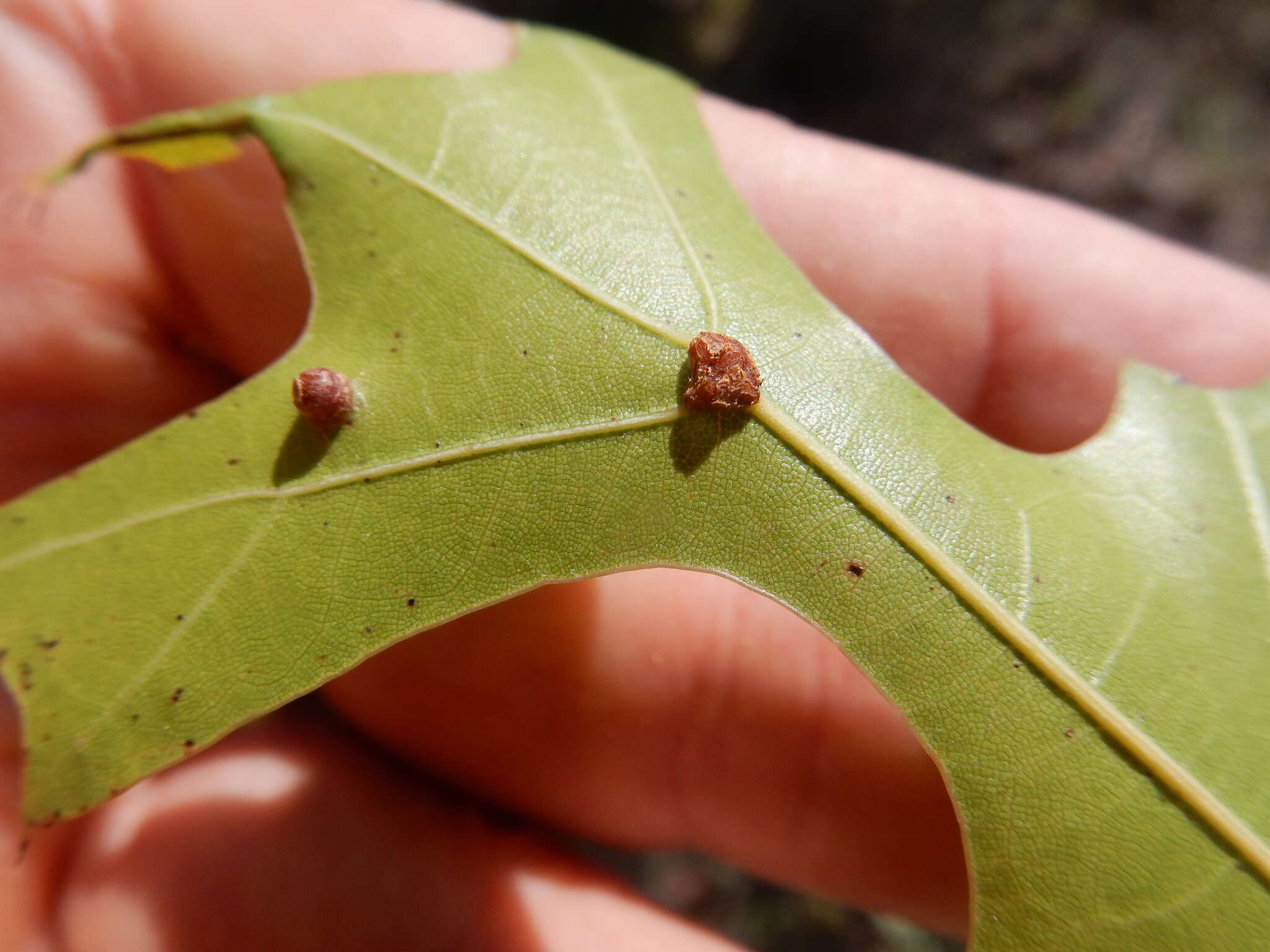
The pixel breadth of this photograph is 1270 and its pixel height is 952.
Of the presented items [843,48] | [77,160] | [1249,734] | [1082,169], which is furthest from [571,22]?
[1249,734]

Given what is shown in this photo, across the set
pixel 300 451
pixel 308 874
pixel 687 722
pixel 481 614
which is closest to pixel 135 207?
pixel 300 451

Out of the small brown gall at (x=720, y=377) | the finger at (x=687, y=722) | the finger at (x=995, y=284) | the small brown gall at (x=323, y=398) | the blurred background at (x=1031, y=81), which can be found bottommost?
the finger at (x=687, y=722)

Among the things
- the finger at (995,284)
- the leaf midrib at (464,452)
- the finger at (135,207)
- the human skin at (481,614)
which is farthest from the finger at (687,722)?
the finger at (135,207)

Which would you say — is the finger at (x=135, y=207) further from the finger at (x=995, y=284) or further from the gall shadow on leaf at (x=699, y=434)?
the gall shadow on leaf at (x=699, y=434)

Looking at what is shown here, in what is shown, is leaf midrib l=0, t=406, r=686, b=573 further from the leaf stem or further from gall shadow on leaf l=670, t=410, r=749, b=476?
the leaf stem

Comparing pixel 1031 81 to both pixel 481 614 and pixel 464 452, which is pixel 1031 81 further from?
pixel 464 452
